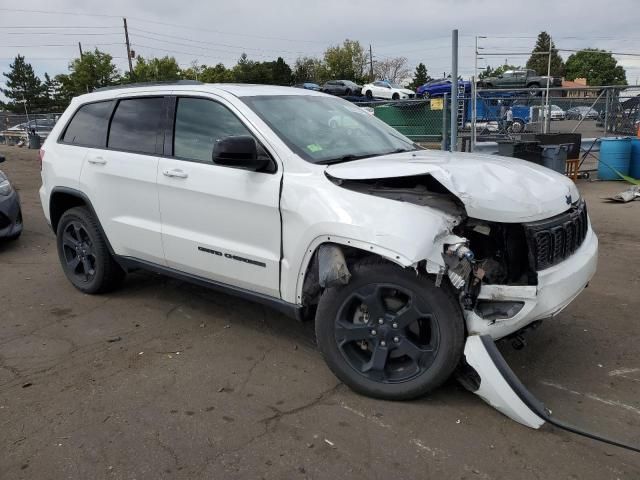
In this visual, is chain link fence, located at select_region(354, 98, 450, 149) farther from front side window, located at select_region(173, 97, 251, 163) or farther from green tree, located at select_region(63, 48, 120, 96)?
green tree, located at select_region(63, 48, 120, 96)

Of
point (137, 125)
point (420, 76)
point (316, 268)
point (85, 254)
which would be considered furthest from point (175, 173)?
point (420, 76)

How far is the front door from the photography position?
363cm

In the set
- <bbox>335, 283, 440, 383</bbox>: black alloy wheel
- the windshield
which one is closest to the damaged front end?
<bbox>335, 283, 440, 383</bbox>: black alloy wheel

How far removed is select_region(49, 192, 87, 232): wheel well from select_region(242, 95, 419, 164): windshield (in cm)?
221

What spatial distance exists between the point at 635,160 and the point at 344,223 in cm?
1098

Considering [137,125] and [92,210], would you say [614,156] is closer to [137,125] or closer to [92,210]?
[137,125]

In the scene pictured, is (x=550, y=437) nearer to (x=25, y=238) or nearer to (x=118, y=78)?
(x=25, y=238)

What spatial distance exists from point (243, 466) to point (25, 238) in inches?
253

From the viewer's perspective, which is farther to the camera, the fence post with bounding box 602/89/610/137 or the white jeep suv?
the fence post with bounding box 602/89/610/137

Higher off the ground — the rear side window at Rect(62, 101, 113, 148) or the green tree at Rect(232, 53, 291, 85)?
the green tree at Rect(232, 53, 291, 85)

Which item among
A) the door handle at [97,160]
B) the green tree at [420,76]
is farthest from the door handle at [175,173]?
the green tree at [420,76]

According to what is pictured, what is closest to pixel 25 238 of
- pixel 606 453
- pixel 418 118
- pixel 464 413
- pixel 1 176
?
pixel 1 176

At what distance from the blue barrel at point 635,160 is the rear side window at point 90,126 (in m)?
10.9

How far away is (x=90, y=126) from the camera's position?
5.01m
